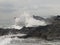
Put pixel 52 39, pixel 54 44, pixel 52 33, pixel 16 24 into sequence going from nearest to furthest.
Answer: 1. pixel 54 44
2. pixel 52 39
3. pixel 52 33
4. pixel 16 24

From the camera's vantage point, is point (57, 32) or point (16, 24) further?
point (16, 24)

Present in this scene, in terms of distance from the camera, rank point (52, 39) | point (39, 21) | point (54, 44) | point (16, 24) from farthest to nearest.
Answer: point (16, 24)
point (39, 21)
point (52, 39)
point (54, 44)

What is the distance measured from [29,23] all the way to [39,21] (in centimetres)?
415

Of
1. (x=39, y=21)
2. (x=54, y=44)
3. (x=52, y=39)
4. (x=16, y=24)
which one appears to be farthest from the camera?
(x=16, y=24)

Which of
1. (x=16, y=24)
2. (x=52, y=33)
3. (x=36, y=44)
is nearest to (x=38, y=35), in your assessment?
(x=52, y=33)

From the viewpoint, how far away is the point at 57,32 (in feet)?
132

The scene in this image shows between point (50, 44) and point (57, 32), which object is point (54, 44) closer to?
point (50, 44)

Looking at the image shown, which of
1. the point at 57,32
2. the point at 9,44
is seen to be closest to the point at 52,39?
the point at 57,32

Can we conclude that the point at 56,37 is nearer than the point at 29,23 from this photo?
Yes

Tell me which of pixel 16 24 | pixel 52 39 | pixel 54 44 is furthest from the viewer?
pixel 16 24

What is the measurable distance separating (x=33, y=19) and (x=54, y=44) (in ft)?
139

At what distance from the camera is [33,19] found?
240ft

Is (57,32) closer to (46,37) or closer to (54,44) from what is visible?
(46,37)

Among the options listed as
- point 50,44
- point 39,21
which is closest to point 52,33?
point 50,44
